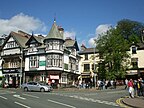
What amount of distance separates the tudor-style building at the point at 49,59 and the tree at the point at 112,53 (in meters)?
7.54

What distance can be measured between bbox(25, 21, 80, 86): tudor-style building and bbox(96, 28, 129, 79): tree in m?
7.54

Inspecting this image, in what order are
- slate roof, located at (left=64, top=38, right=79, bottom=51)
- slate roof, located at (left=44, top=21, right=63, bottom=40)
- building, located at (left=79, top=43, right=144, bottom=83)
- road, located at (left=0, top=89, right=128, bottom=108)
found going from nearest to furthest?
road, located at (left=0, top=89, right=128, bottom=108) < slate roof, located at (left=44, top=21, right=63, bottom=40) < building, located at (left=79, top=43, right=144, bottom=83) < slate roof, located at (left=64, top=38, right=79, bottom=51)

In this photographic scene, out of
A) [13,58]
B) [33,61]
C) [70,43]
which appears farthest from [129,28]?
[13,58]

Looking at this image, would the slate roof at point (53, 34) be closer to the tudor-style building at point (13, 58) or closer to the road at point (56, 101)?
the tudor-style building at point (13, 58)

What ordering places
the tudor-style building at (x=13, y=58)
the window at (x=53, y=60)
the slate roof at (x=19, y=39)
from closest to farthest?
the window at (x=53, y=60), the tudor-style building at (x=13, y=58), the slate roof at (x=19, y=39)

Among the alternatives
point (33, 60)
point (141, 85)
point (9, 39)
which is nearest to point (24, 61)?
point (33, 60)

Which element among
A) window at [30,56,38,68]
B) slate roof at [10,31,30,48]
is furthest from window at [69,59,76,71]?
slate roof at [10,31,30,48]

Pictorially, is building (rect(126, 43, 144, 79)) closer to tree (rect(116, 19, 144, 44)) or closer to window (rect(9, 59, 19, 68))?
tree (rect(116, 19, 144, 44))

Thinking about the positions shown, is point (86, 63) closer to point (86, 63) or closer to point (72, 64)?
point (86, 63)

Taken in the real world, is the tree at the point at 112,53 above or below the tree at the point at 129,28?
below

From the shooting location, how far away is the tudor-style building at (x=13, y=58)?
54434mm

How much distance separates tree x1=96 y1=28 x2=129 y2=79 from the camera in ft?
164

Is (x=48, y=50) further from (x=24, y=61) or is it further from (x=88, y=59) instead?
(x=88, y=59)

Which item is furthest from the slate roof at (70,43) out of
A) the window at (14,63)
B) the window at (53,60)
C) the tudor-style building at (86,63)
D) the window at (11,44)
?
the window at (14,63)
